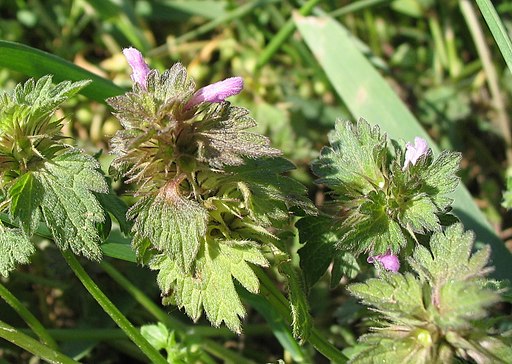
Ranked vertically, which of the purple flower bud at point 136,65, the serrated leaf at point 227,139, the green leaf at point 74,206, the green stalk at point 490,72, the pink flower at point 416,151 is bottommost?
the green stalk at point 490,72

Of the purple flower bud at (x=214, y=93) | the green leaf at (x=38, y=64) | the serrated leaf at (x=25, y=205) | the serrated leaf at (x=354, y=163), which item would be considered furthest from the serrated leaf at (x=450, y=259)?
the green leaf at (x=38, y=64)

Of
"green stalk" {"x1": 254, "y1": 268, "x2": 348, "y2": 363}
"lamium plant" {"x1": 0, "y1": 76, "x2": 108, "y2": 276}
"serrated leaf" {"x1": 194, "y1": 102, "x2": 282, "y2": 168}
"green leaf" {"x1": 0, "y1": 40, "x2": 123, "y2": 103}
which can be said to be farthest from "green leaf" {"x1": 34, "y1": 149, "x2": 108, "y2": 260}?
"green leaf" {"x1": 0, "y1": 40, "x2": 123, "y2": 103}

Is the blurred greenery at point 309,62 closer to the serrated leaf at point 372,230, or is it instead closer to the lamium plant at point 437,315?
the serrated leaf at point 372,230

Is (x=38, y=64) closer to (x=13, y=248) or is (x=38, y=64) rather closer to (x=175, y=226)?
(x=13, y=248)

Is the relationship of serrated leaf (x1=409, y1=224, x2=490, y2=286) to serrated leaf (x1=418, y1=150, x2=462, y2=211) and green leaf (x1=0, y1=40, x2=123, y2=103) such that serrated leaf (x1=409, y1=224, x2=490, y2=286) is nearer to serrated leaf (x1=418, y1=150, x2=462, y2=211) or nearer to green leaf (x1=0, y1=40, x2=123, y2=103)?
serrated leaf (x1=418, y1=150, x2=462, y2=211)

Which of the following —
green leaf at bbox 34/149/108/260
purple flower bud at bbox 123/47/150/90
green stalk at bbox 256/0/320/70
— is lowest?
green leaf at bbox 34/149/108/260

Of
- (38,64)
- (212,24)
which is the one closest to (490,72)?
(212,24)
